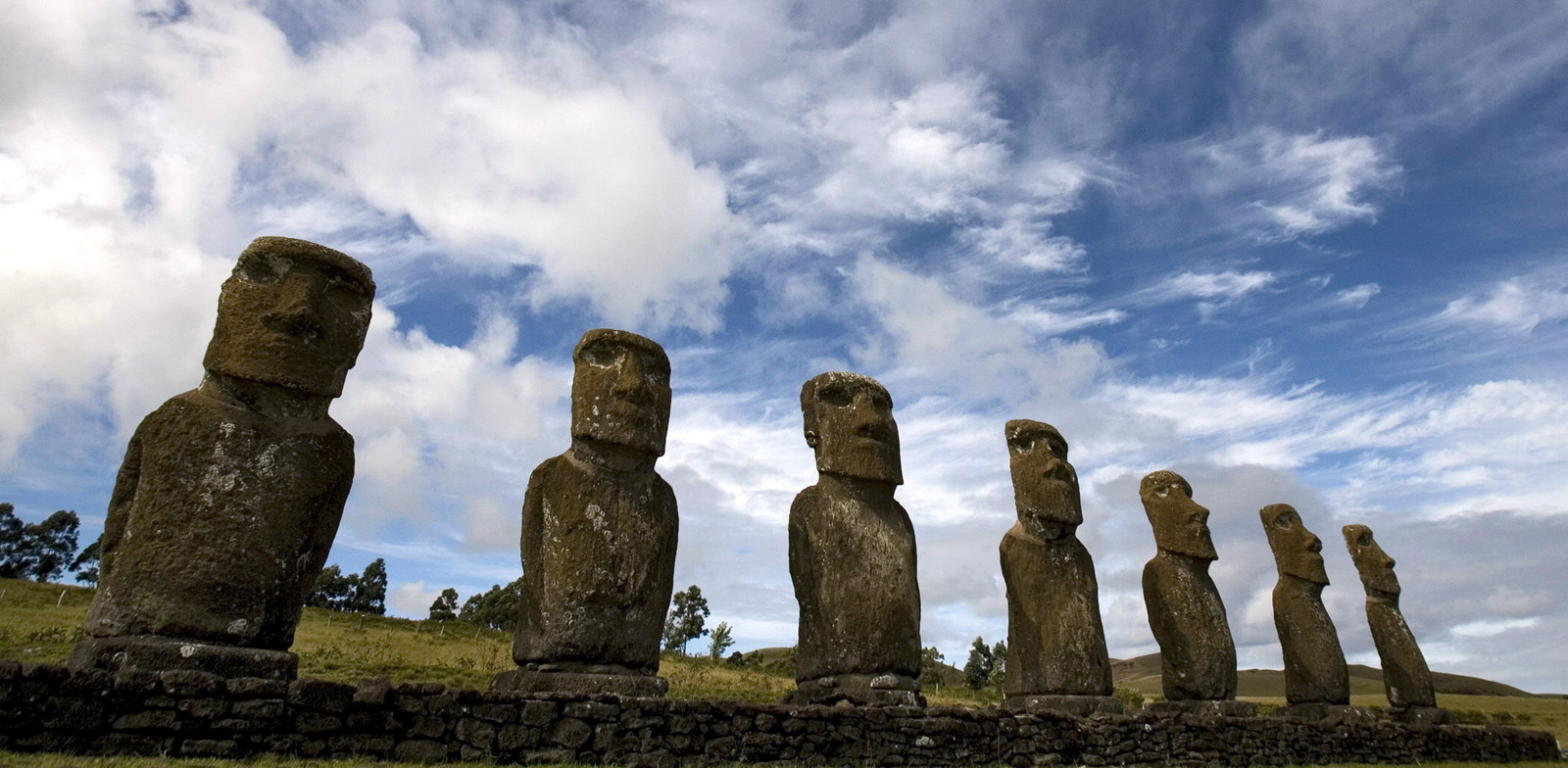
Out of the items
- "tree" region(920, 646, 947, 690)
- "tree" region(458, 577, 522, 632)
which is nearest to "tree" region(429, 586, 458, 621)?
"tree" region(458, 577, 522, 632)

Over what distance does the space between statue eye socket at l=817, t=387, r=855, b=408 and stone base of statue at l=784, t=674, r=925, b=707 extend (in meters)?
3.02

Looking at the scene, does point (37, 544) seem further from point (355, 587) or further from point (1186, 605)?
point (1186, 605)

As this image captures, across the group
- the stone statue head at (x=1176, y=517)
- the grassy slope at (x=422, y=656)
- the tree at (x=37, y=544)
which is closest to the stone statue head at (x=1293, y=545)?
the stone statue head at (x=1176, y=517)

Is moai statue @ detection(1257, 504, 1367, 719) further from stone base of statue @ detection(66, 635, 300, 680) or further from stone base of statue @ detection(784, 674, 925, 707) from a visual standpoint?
stone base of statue @ detection(66, 635, 300, 680)

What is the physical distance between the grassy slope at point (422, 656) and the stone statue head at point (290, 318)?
1207 centimetres

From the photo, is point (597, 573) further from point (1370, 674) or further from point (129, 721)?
point (1370, 674)

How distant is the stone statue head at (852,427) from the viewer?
34.9ft

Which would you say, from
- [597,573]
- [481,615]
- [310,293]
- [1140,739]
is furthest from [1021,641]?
[481,615]

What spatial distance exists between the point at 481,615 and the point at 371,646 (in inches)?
602

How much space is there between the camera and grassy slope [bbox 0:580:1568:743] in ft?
65.9

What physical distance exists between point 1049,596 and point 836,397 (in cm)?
379

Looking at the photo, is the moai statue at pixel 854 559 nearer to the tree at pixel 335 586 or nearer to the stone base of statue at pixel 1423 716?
the stone base of statue at pixel 1423 716

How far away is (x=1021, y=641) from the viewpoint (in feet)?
39.2

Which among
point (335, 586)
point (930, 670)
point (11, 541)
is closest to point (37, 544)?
point (11, 541)
